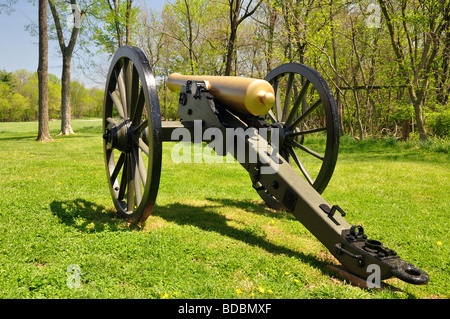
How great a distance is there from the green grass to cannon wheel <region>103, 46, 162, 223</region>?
0.35 metres

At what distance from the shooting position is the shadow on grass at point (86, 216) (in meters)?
3.54

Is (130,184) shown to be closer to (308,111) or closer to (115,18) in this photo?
(308,111)

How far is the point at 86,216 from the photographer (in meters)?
3.93

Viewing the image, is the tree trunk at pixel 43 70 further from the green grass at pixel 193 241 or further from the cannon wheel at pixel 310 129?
the cannon wheel at pixel 310 129

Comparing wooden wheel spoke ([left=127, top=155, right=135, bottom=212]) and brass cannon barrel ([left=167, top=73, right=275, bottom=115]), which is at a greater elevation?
brass cannon barrel ([left=167, top=73, right=275, bottom=115])

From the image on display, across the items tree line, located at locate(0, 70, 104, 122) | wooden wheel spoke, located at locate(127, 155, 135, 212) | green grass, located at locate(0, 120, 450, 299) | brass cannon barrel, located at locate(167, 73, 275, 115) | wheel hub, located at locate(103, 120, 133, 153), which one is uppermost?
tree line, located at locate(0, 70, 104, 122)

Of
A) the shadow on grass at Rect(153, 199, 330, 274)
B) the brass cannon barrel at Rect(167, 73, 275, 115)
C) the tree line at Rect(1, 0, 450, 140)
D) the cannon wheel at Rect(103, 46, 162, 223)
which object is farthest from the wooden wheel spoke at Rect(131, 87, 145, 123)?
the tree line at Rect(1, 0, 450, 140)

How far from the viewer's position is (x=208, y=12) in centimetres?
2233

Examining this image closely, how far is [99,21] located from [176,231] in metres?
18.2

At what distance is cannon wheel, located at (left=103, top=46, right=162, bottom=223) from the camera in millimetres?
2891

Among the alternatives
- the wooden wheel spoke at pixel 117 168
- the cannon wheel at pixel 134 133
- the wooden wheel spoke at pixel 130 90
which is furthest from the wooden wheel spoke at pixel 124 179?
the wooden wheel spoke at pixel 130 90

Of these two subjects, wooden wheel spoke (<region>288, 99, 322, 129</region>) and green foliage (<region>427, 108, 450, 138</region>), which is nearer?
wooden wheel spoke (<region>288, 99, 322, 129</region>)

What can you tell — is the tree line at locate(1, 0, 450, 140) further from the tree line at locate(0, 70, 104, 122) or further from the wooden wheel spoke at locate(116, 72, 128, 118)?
the tree line at locate(0, 70, 104, 122)

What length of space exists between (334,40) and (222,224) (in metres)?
15.5
